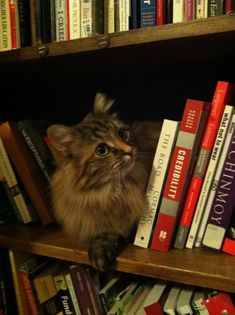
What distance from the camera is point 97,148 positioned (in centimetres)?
87

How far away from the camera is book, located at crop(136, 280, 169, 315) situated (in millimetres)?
742

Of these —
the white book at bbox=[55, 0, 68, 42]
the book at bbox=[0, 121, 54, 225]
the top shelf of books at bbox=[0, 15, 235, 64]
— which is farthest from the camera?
the book at bbox=[0, 121, 54, 225]

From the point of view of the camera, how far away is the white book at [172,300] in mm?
734

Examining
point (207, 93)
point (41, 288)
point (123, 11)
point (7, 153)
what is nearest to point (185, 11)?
point (123, 11)

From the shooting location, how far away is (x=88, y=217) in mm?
872

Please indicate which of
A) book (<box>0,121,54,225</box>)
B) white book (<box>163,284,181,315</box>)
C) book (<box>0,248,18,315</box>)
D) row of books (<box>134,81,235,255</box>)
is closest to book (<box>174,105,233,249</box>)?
row of books (<box>134,81,235,255</box>)

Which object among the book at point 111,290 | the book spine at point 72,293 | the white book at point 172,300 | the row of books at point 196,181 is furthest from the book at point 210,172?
the book spine at point 72,293

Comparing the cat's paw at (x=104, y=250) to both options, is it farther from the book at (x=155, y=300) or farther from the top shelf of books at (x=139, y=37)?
the top shelf of books at (x=139, y=37)

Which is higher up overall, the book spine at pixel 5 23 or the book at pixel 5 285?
the book spine at pixel 5 23

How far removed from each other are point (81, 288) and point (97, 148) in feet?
1.26

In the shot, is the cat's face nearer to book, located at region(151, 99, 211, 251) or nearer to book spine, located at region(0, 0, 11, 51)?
book, located at region(151, 99, 211, 251)

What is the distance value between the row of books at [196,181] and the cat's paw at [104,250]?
8 cm

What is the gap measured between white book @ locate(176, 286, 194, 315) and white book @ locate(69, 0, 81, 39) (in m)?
0.70

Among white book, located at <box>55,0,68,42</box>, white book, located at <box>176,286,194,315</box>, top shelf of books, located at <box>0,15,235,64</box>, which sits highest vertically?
white book, located at <box>55,0,68,42</box>
